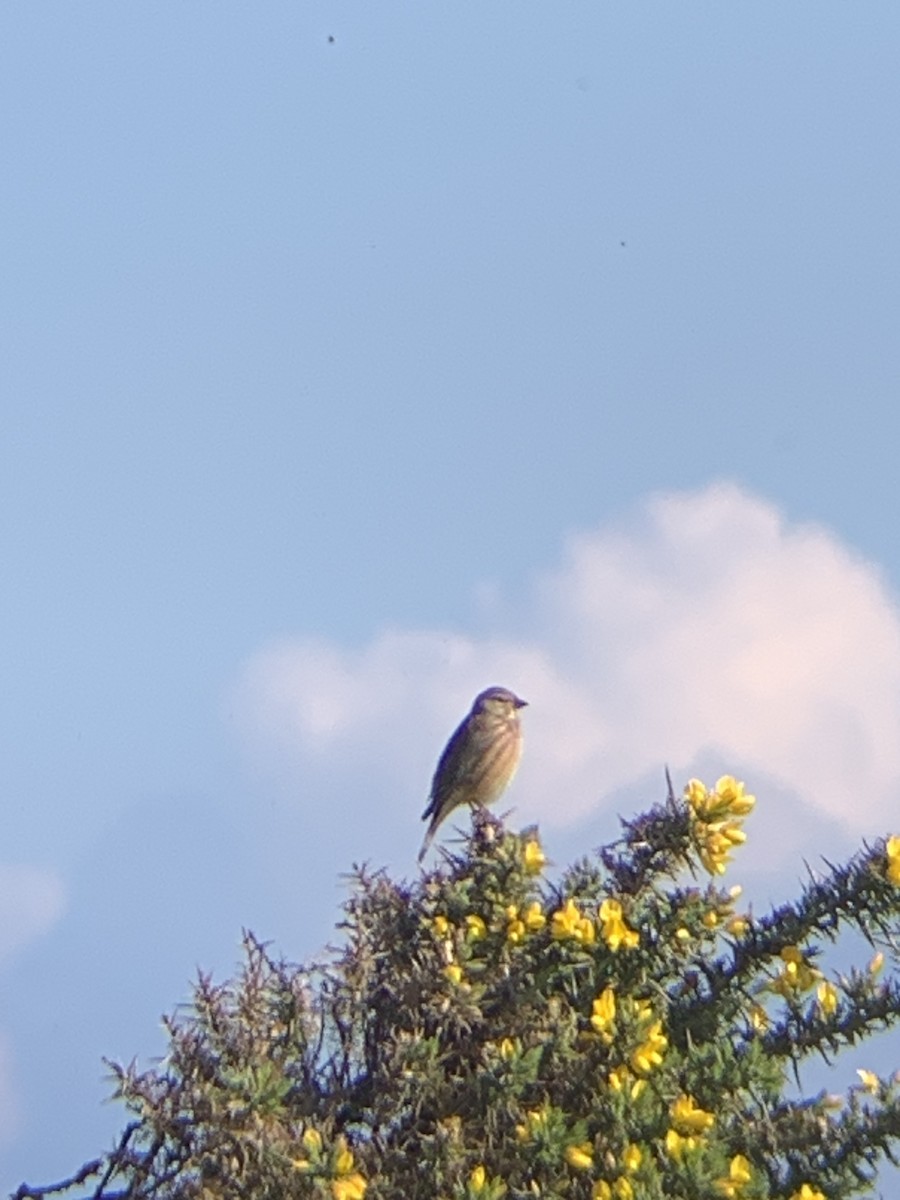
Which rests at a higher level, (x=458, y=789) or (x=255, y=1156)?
(x=458, y=789)

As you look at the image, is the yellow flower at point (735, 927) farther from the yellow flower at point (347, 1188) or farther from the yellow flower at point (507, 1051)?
the yellow flower at point (347, 1188)

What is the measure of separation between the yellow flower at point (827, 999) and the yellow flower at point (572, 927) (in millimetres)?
558

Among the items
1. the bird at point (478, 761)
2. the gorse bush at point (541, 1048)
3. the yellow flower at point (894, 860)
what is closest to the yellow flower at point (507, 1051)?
the gorse bush at point (541, 1048)

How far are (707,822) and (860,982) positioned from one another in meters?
0.51

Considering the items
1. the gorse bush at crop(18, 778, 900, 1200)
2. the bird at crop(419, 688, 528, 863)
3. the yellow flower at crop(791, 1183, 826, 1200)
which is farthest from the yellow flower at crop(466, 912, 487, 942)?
the bird at crop(419, 688, 528, 863)

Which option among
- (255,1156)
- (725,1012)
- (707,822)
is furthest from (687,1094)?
(255,1156)

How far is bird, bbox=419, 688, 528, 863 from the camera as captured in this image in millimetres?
9633

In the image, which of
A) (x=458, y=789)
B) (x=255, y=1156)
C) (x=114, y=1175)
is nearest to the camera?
(x=255, y=1156)

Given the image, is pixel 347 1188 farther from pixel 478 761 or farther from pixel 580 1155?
pixel 478 761

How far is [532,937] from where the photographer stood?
4.32 m

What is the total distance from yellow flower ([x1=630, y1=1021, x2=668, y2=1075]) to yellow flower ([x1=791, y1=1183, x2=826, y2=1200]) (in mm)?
409

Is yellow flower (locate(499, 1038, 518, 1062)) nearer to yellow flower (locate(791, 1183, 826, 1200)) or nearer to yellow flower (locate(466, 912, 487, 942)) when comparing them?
yellow flower (locate(466, 912, 487, 942))

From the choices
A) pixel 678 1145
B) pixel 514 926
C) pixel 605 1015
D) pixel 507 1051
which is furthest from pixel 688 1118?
pixel 514 926

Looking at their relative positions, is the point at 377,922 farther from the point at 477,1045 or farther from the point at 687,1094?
the point at 687,1094
